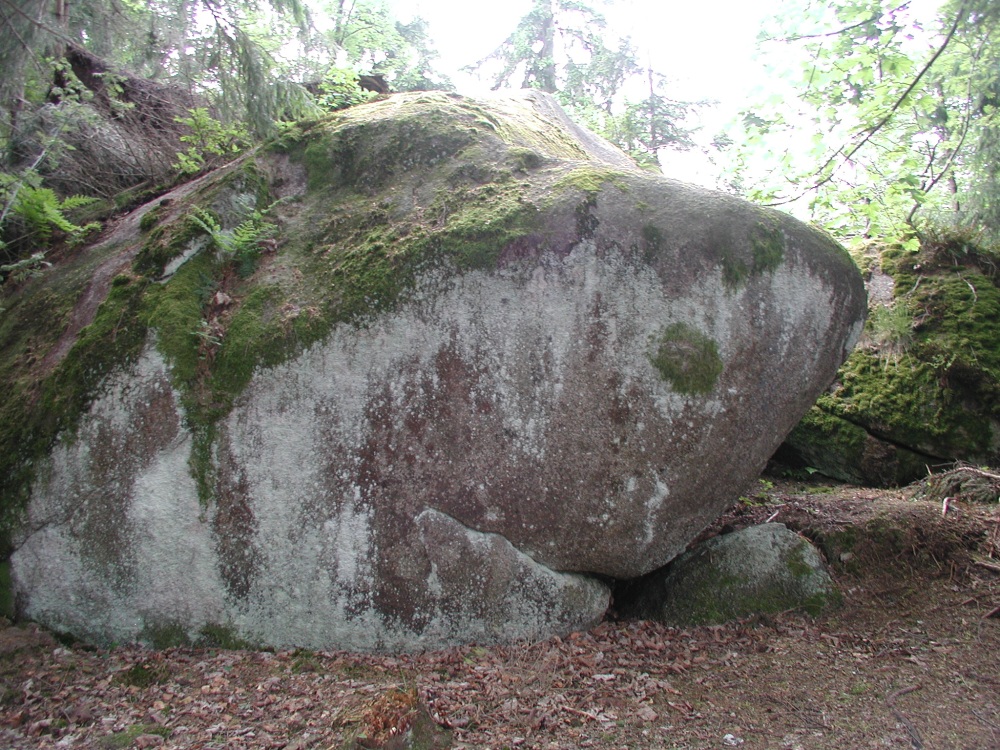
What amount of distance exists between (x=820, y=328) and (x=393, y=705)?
163 inches

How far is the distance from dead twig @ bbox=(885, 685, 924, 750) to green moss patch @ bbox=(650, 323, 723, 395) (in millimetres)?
2291

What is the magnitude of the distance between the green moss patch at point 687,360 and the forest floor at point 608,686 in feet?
6.46

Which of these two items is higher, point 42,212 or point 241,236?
point 42,212

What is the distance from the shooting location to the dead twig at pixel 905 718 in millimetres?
3373

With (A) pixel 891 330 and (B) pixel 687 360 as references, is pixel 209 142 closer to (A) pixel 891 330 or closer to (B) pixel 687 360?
(B) pixel 687 360

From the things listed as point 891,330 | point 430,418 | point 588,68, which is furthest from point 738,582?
point 588,68

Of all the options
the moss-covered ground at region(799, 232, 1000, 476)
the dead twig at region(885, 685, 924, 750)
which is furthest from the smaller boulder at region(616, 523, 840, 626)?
the moss-covered ground at region(799, 232, 1000, 476)

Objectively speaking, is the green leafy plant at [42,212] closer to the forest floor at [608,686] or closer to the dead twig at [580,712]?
the forest floor at [608,686]

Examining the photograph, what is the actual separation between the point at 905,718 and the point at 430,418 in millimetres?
3540

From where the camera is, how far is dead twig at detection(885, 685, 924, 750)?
3373 millimetres

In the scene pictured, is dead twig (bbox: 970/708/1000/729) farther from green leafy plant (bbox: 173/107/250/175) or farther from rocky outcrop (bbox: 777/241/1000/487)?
green leafy plant (bbox: 173/107/250/175)

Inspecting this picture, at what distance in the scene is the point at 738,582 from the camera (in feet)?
16.6

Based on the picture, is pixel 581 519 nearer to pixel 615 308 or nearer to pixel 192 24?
pixel 615 308

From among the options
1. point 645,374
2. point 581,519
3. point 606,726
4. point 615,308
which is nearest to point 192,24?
point 615,308
